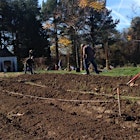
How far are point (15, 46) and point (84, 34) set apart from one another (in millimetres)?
11775

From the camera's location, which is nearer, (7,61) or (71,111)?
(71,111)

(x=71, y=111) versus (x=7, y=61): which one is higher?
(x=7, y=61)

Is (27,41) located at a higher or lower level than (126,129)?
higher

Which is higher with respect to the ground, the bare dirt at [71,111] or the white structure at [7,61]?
the white structure at [7,61]

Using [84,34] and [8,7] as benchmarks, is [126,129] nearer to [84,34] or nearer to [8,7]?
[84,34]

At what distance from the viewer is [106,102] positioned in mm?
11945

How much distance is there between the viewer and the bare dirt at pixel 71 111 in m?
8.98

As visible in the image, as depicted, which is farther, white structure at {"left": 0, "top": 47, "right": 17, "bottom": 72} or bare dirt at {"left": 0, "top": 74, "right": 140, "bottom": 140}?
white structure at {"left": 0, "top": 47, "right": 17, "bottom": 72}

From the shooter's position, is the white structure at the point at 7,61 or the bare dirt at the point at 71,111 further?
the white structure at the point at 7,61

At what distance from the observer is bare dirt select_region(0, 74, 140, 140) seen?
898 cm

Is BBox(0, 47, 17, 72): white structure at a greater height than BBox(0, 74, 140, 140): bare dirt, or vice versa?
BBox(0, 47, 17, 72): white structure

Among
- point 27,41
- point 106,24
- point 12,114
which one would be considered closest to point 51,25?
point 27,41

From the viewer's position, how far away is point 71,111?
12.1 m

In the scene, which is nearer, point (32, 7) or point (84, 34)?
point (84, 34)
